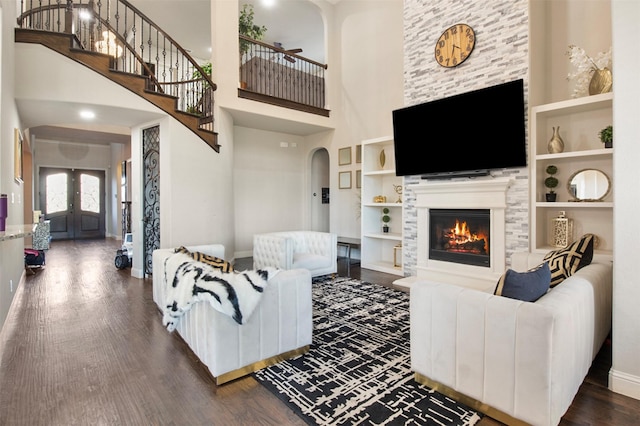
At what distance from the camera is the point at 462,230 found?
15.8 ft

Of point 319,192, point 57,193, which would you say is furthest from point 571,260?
point 57,193

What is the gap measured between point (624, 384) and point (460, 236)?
279 centimetres

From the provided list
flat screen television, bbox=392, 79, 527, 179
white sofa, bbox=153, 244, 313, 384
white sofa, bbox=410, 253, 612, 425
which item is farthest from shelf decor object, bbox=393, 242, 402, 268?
white sofa, bbox=410, 253, 612, 425

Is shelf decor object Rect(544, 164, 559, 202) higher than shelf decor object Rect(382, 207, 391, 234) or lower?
higher

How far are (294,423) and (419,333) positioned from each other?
36.3 inches

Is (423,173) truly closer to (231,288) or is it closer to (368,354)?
(368,354)

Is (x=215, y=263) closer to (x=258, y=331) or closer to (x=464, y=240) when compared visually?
(x=258, y=331)

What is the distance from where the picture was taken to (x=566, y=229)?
4.07 metres

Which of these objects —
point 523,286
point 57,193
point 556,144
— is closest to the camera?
point 523,286

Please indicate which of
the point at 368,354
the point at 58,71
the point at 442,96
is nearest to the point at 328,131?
the point at 442,96

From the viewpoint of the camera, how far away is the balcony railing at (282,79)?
6368mm

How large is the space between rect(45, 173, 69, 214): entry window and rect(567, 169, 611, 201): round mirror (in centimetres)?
1330

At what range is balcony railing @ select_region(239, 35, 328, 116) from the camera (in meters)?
6.37

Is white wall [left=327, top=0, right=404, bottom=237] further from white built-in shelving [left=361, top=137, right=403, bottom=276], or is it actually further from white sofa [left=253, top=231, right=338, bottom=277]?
white sofa [left=253, top=231, right=338, bottom=277]
